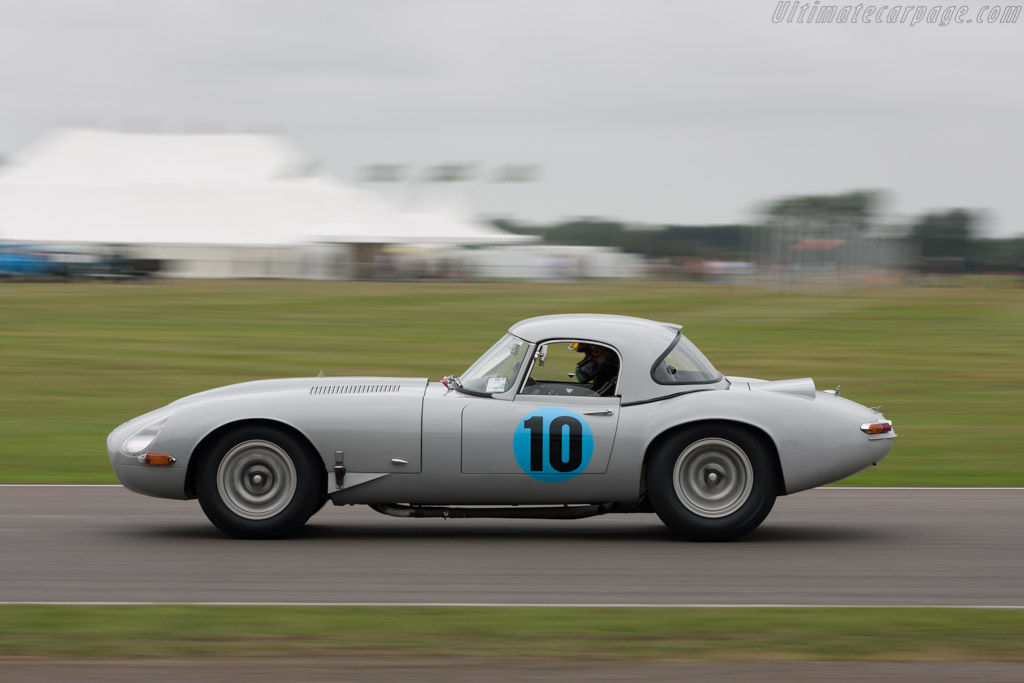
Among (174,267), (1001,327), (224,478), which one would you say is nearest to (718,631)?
(224,478)

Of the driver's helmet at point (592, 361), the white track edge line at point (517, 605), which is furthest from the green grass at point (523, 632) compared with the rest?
the driver's helmet at point (592, 361)

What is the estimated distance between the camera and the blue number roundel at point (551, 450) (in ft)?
23.5

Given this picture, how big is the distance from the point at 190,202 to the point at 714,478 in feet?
219

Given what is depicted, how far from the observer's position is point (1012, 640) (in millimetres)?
5246

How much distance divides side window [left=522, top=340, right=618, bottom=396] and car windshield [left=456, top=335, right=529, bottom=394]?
0.36 feet

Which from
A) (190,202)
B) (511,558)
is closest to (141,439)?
(511,558)

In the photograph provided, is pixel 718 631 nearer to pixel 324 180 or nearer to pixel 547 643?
pixel 547 643

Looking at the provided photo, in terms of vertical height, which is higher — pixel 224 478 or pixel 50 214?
pixel 50 214

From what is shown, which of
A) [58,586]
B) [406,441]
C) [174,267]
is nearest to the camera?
[58,586]

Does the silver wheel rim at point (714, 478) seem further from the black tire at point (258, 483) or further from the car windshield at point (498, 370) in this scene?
the black tire at point (258, 483)

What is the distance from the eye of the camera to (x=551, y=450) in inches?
283

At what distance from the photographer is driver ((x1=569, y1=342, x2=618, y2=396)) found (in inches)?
297

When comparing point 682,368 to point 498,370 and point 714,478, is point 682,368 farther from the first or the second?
point 498,370

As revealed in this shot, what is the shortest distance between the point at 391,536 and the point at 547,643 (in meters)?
2.59
